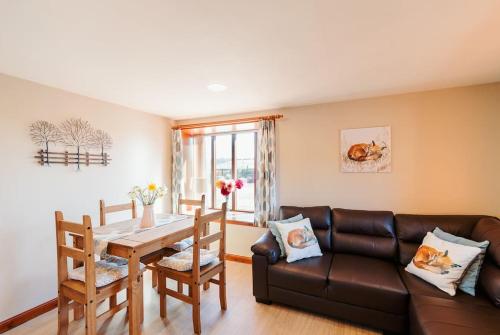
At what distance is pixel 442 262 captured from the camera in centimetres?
197

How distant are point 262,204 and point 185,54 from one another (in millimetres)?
2244

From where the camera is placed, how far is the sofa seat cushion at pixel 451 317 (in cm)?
145

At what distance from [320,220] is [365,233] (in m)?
0.52

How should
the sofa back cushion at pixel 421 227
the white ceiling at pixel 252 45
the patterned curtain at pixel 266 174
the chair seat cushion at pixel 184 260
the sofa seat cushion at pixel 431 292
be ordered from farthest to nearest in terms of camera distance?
the patterned curtain at pixel 266 174 → the sofa back cushion at pixel 421 227 → the chair seat cushion at pixel 184 260 → the sofa seat cushion at pixel 431 292 → the white ceiling at pixel 252 45

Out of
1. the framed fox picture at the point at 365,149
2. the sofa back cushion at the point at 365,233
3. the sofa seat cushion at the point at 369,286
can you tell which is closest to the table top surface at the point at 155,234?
the sofa seat cushion at the point at 369,286

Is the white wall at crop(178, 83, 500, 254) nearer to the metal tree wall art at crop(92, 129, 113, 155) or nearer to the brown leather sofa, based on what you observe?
the brown leather sofa

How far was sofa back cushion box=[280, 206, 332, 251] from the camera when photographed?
2.80 metres

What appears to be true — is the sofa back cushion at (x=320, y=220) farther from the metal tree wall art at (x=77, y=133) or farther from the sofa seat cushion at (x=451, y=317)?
the metal tree wall art at (x=77, y=133)

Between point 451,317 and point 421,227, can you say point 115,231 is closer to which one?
point 451,317

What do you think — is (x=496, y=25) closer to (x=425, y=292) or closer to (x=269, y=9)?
(x=269, y=9)

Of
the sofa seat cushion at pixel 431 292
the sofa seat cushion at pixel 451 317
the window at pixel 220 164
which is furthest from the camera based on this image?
the window at pixel 220 164

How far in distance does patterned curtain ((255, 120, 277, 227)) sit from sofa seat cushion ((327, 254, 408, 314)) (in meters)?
1.23

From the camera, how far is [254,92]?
2.73 metres

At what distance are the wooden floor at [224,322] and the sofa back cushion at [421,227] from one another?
0.93 meters
